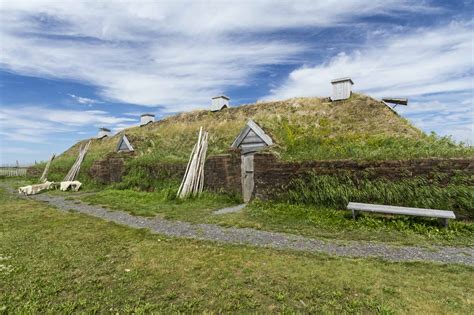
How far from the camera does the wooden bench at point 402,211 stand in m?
6.36

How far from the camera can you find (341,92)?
52.4ft

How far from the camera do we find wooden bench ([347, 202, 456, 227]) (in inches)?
250

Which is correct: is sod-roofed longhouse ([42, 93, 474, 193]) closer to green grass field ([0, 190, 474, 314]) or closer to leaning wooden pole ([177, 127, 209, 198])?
leaning wooden pole ([177, 127, 209, 198])

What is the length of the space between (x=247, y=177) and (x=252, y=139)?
71.2 inches

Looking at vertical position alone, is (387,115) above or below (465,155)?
above

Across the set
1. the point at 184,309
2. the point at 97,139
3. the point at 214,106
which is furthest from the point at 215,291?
the point at 97,139

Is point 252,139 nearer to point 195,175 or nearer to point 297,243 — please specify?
point 195,175

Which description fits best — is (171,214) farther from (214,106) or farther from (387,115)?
(214,106)

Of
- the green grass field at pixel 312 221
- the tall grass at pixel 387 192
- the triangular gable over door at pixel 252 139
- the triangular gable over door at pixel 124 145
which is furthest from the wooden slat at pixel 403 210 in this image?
the triangular gable over door at pixel 124 145

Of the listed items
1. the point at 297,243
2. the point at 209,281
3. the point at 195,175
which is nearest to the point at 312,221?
the point at 297,243

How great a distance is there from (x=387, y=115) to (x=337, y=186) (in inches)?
287

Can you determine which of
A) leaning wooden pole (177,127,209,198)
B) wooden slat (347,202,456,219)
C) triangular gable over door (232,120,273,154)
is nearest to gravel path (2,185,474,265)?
wooden slat (347,202,456,219)

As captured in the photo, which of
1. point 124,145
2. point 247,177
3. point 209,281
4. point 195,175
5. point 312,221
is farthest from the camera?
point 124,145

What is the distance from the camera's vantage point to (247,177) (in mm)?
11016
